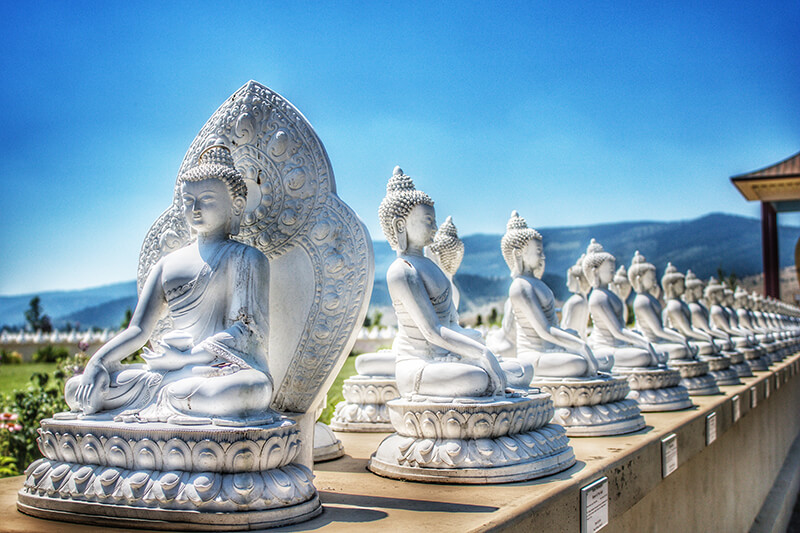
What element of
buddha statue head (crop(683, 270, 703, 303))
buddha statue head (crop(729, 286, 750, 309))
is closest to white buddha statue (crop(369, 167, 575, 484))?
buddha statue head (crop(683, 270, 703, 303))

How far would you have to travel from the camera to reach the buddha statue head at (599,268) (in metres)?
5.95

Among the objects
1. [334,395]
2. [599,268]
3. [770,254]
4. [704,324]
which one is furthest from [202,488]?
[770,254]

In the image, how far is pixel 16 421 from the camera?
585cm

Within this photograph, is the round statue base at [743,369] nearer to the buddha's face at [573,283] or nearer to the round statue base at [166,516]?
the buddha's face at [573,283]

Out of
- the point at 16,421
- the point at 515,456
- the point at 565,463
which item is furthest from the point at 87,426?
the point at 16,421

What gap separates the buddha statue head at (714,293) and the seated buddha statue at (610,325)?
469 centimetres

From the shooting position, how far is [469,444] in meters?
3.21

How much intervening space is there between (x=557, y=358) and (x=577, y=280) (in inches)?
65.5

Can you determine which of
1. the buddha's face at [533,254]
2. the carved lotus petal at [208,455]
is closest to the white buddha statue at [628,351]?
the buddha's face at [533,254]

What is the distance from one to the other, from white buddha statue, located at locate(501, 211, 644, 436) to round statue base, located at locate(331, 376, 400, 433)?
3.26 feet

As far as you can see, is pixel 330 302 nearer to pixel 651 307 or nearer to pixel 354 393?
pixel 354 393

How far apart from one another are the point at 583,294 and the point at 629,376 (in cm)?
85

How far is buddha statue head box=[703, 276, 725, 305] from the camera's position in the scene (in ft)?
33.3

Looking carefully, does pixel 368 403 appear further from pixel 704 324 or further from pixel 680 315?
pixel 704 324
